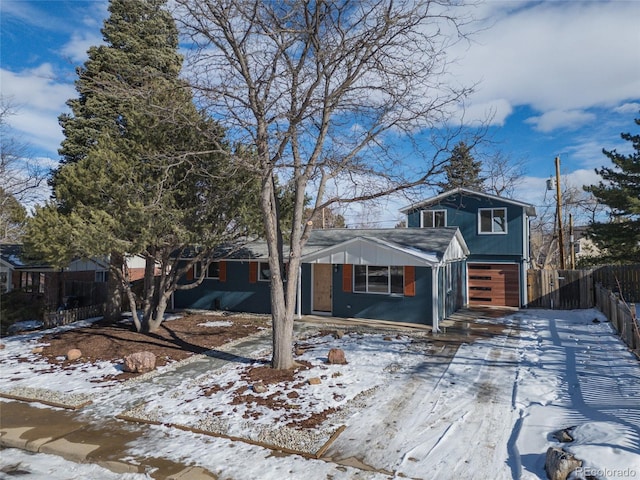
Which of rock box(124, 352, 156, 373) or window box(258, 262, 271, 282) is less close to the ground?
window box(258, 262, 271, 282)

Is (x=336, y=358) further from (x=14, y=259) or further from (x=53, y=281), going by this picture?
(x=14, y=259)

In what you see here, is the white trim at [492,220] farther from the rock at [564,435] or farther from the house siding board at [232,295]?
the rock at [564,435]

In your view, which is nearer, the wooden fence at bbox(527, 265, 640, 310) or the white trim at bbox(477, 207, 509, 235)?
the wooden fence at bbox(527, 265, 640, 310)

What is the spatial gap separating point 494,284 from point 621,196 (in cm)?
636

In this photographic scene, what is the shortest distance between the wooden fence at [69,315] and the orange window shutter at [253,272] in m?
5.99

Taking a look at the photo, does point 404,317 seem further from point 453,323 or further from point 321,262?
point 321,262

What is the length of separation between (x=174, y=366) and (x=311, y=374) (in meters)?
3.28

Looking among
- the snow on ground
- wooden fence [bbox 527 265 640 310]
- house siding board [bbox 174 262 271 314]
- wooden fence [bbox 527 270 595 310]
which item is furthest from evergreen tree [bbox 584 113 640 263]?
house siding board [bbox 174 262 271 314]

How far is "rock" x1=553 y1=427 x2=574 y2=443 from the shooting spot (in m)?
4.92

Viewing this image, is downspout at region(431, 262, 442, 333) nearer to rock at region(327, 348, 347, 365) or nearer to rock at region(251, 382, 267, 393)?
rock at region(327, 348, 347, 365)

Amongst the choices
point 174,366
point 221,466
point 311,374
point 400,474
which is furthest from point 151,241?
point 400,474

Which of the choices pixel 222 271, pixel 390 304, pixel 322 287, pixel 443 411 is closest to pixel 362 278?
pixel 390 304

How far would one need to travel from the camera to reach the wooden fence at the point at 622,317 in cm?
863

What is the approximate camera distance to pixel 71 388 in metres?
7.63
